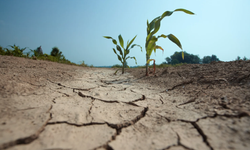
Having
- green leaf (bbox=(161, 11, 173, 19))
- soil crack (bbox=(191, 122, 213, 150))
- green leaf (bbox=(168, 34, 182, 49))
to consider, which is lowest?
soil crack (bbox=(191, 122, 213, 150))

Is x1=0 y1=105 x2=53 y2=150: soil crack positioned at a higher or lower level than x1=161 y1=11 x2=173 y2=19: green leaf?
lower

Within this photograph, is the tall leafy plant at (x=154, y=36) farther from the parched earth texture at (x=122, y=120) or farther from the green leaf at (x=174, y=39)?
the parched earth texture at (x=122, y=120)

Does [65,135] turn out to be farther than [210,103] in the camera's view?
No

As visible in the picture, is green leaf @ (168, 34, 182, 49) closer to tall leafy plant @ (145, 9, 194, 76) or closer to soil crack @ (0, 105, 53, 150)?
tall leafy plant @ (145, 9, 194, 76)

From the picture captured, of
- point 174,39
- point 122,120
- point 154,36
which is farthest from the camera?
point 154,36

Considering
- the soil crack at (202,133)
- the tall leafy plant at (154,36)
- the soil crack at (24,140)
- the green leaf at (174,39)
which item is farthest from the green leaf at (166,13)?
the soil crack at (24,140)

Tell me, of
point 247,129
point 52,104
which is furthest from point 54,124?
point 247,129

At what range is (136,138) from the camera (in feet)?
2.71

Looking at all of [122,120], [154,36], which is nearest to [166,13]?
[154,36]

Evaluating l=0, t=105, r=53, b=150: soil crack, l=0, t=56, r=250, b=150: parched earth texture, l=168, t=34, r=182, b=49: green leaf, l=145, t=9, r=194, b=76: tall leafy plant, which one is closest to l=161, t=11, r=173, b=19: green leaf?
l=145, t=9, r=194, b=76: tall leafy plant

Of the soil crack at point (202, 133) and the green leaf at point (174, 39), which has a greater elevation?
the green leaf at point (174, 39)

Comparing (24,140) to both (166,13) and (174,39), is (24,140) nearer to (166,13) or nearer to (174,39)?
(174,39)

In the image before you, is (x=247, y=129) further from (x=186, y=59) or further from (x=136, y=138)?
(x=186, y=59)

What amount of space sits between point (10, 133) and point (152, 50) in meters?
2.61
